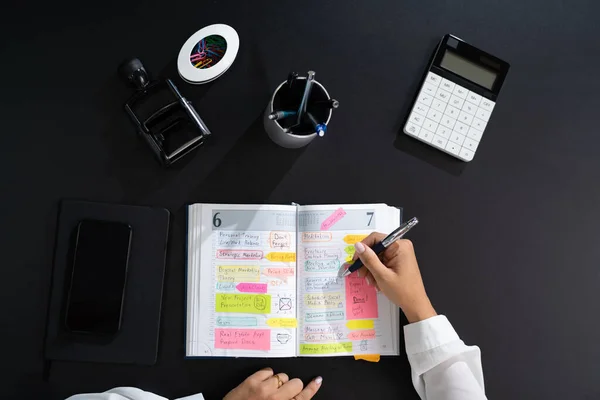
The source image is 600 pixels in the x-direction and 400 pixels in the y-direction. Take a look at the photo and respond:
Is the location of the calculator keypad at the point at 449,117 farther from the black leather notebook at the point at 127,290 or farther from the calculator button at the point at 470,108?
the black leather notebook at the point at 127,290

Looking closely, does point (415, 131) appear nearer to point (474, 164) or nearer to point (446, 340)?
point (474, 164)

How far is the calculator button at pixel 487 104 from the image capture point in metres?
0.96

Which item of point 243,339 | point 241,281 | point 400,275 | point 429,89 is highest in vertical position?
point 429,89

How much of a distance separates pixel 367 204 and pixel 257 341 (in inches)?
13.9

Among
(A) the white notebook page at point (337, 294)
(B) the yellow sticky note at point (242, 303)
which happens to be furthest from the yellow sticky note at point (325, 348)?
(B) the yellow sticky note at point (242, 303)

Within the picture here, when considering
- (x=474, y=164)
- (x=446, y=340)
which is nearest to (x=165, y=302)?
(x=446, y=340)

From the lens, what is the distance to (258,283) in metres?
0.89

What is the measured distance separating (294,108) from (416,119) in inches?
11.0

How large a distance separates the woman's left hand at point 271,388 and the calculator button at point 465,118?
0.61 meters

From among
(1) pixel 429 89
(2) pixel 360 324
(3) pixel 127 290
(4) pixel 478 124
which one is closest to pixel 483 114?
(4) pixel 478 124

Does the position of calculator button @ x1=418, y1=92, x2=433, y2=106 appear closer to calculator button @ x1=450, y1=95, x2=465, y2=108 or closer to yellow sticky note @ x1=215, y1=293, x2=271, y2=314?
calculator button @ x1=450, y1=95, x2=465, y2=108

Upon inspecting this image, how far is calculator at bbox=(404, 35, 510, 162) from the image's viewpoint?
3.10ft

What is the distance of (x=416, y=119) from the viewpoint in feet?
3.10

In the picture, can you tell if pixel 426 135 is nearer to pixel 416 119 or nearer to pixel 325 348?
pixel 416 119
